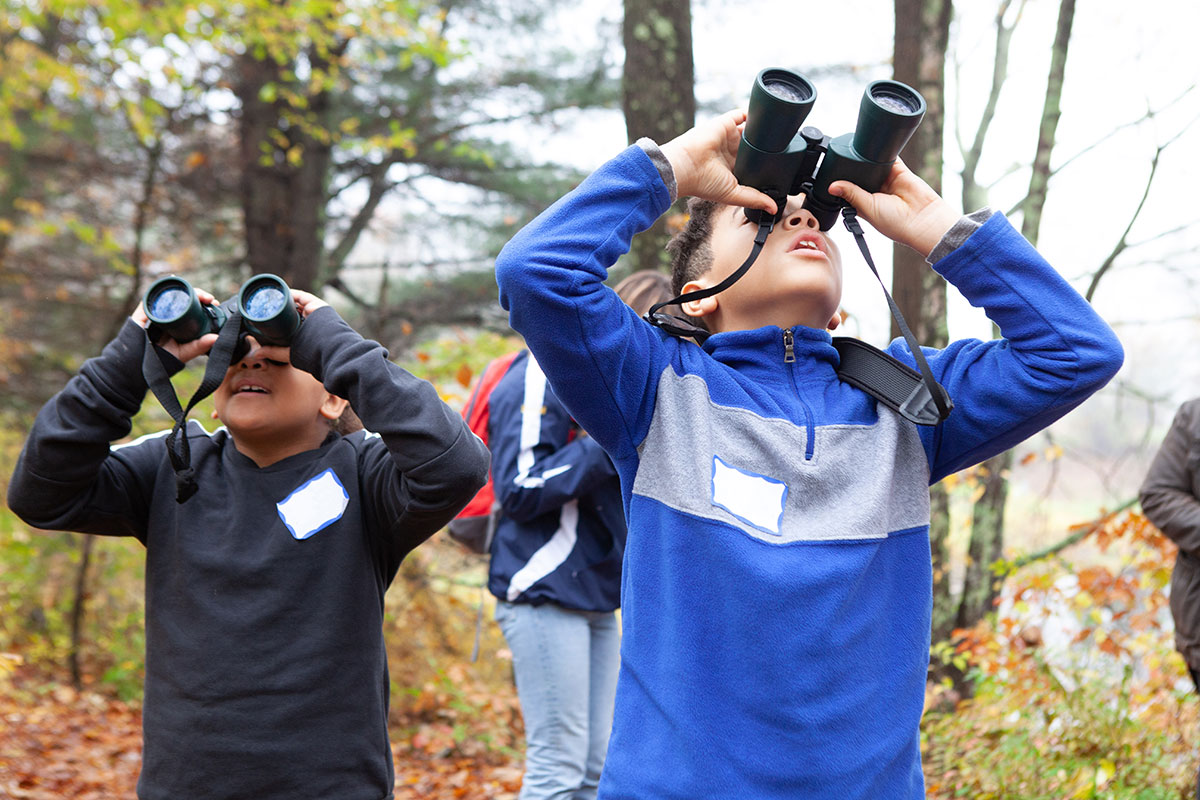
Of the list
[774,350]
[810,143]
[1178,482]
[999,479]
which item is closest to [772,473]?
[774,350]

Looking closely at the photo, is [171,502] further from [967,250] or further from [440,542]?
[440,542]

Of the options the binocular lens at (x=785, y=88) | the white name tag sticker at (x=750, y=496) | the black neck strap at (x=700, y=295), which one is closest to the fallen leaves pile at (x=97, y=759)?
the black neck strap at (x=700, y=295)

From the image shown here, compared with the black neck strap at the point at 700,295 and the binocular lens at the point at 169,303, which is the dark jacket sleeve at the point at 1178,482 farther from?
the binocular lens at the point at 169,303

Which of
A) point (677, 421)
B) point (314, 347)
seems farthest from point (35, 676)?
point (677, 421)

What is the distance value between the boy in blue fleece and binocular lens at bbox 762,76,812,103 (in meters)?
0.13

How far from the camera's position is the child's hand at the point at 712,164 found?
1813 millimetres

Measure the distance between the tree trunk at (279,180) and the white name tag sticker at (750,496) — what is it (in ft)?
22.5

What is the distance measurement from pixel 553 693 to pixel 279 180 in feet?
20.3

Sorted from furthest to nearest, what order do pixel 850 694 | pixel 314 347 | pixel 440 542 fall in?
pixel 440 542
pixel 314 347
pixel 850 694

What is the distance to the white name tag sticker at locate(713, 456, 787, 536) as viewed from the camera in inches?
64.7

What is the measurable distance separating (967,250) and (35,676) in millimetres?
7808

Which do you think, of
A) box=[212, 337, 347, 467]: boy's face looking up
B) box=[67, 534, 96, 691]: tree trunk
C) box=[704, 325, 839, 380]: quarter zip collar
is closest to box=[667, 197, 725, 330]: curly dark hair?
box=[704, 325, 839, 380]: quarter zip collar

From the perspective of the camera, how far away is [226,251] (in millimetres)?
9141

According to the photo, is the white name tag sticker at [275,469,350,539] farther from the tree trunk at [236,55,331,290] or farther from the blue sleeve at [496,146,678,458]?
the tree trunk at [236,55,331,290]
